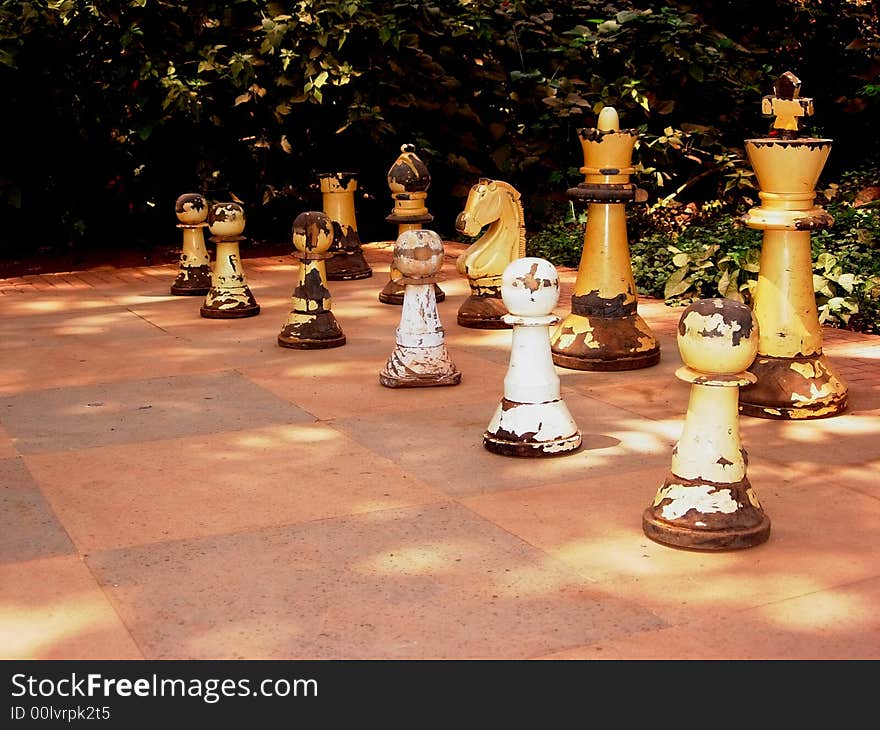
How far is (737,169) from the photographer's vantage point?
10000mm

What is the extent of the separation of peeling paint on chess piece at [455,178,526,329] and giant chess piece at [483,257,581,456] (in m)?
1.74

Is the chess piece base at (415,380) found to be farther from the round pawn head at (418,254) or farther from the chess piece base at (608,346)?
the chess piece base at (608,346)

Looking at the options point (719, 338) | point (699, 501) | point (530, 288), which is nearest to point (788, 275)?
point (530, 288)

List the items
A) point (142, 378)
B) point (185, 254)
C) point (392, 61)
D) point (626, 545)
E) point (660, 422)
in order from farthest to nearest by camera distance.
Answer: point (392, 61) < point (185, 254) < point (142, 378) < point (660, 422) < point (626, 545)

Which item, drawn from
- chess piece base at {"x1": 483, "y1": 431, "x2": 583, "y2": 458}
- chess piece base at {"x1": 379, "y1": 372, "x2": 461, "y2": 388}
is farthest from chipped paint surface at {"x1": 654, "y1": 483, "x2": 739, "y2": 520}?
chess piece base at {"x1": 379, "y1": 372, "x2": 461, "y2": 388}

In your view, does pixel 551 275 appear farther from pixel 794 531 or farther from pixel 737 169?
pixel 737 169

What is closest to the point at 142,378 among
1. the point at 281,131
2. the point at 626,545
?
the point at 626,545

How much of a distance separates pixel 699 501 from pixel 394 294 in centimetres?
404

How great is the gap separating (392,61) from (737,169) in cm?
300

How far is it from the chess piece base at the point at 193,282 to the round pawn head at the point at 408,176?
4.90 ft

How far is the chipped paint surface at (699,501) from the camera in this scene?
11.2ft

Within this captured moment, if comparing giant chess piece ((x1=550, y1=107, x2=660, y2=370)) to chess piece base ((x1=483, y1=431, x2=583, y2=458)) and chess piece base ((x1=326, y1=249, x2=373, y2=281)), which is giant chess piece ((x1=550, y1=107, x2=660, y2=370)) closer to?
chess piece base ((x1=483, y1=431, x2=583, y2=458))

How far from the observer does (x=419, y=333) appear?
5.27 m

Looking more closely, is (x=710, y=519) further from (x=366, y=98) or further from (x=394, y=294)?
(x=366, y=98)
